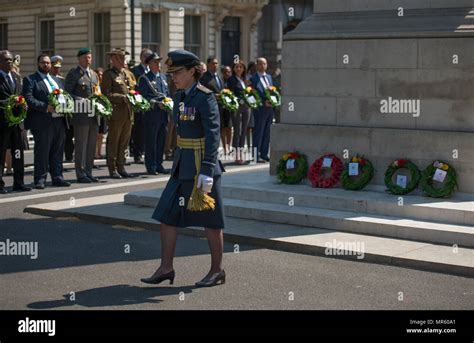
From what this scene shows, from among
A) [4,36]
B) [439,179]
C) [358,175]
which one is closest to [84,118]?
[358,175]

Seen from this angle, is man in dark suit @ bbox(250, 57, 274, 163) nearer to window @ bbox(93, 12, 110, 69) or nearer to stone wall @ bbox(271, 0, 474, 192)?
stone wall @ bbox(271, 0, 474, 192)

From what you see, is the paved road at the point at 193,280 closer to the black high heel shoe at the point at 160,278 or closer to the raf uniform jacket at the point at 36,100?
the black high heel shoe at the point at 160,278

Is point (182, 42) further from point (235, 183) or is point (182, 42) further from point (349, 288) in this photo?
point (349, 288)

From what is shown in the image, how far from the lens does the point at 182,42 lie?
39719 millimetres

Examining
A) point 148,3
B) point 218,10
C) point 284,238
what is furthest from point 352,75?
point 218,10

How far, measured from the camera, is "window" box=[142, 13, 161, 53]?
38.6 metres

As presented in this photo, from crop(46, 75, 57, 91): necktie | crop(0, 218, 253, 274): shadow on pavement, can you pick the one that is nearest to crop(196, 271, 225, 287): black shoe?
crop(0, 218, 253, 274): shadow on pavement

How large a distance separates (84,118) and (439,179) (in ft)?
21.6

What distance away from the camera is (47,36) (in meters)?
41.5

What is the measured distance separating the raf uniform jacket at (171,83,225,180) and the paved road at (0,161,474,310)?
3.49 feet

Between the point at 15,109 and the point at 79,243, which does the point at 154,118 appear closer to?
the point at 15,109

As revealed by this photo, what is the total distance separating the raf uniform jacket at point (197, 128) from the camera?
27.7ft

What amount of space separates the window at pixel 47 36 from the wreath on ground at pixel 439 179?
103 ft

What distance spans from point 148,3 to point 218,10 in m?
4.01
